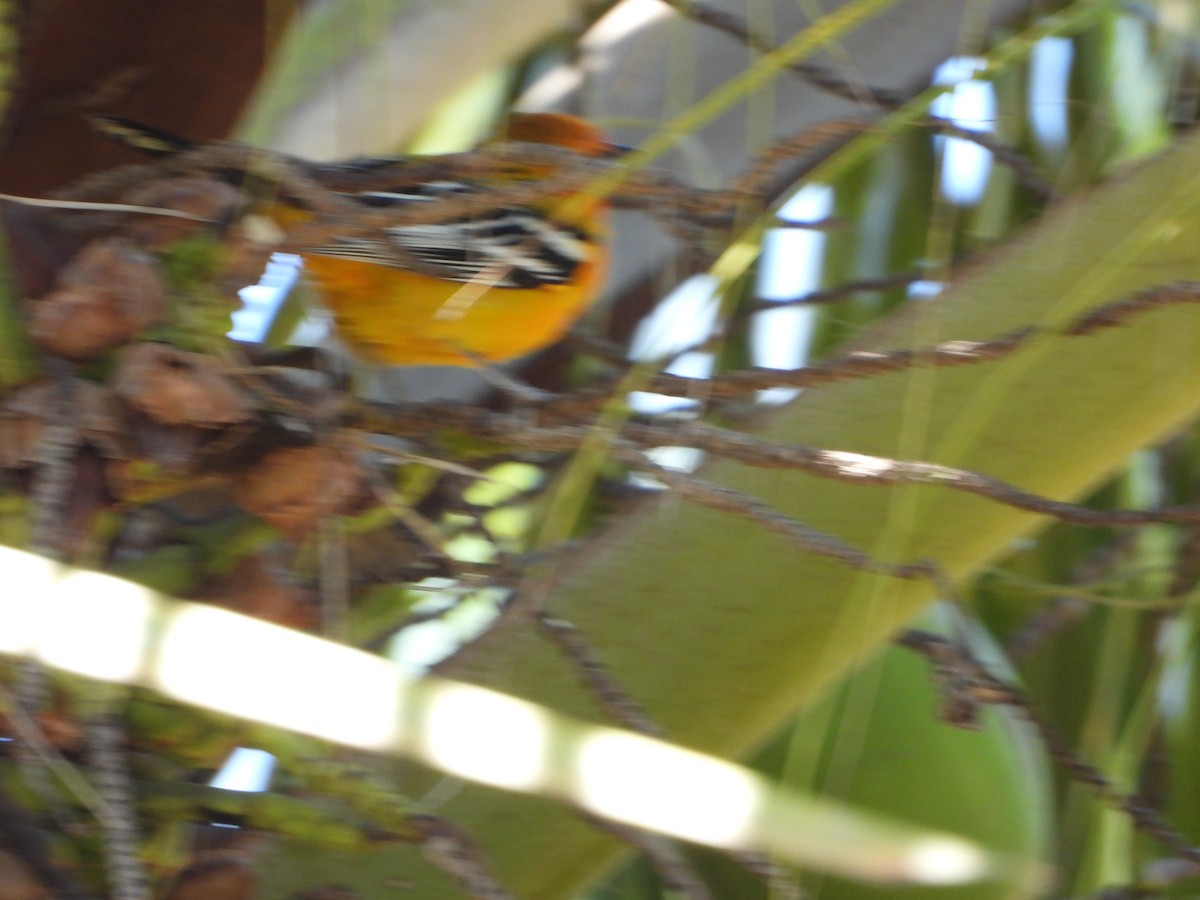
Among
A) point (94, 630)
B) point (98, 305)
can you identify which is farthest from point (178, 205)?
point (94, 630)

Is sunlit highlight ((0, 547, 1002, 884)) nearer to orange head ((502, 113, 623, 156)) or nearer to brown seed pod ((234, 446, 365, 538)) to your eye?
brown seed pod ((234, 446, 365, 538))

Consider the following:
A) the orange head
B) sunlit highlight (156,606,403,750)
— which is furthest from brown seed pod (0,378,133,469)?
the orange head

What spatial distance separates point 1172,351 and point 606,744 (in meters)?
0.34

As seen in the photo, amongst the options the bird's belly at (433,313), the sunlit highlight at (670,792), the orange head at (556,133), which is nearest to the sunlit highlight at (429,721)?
the sunlit highlight at (670,792)

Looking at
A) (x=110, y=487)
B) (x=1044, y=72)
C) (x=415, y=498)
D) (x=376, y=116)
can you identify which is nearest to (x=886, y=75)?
(x=1044, y=72)

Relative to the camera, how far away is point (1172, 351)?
49 centimetres

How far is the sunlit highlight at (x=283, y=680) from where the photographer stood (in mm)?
254

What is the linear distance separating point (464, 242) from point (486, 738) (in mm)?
451

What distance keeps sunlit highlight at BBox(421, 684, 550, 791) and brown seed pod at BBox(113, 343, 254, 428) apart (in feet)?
0.47

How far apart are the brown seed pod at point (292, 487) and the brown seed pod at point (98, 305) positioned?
56mm

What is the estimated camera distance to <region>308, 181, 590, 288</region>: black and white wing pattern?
0.51 m

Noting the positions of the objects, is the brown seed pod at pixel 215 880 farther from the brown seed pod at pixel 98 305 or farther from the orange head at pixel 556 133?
the orange head at pixel 556 133

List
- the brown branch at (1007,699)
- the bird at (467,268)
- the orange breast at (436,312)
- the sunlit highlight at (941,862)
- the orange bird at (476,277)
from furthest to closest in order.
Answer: the orange breast at (436,312) → the orange bird at (476,277) → the bird at (467,268) → the brown branch at (1007,699) → the sunlit highlight at (941,862)

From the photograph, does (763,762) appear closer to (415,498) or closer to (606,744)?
(415,498)
